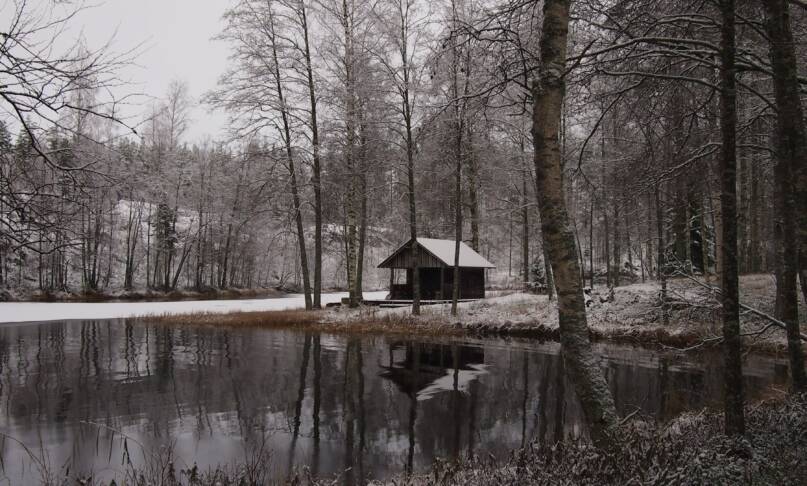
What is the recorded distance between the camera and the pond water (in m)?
6.57

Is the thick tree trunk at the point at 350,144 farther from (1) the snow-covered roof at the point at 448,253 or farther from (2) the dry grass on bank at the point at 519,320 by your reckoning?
(1) the snow-covered roof at the point at 448,253

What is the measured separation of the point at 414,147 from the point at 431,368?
1055 cm

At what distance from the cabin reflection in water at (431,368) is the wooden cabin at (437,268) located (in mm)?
10804

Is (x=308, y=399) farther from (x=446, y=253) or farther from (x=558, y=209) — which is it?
(x=446, y=253)

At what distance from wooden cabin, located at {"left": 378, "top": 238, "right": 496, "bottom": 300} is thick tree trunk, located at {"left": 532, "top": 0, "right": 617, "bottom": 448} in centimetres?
2100

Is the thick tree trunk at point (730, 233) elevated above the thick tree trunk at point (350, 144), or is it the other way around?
the thick tree trunk at point (350, 144)

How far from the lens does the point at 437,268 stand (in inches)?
1136

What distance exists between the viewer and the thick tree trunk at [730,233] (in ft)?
14.0

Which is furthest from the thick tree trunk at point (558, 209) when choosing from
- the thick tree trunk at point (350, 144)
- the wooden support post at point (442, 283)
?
the wooden support post at point (442, 283)

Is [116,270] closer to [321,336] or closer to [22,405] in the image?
[321,336]

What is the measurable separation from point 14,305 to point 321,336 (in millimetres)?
23373

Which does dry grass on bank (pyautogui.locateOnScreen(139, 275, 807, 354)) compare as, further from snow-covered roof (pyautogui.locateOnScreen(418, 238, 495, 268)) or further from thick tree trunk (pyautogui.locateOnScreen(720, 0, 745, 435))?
thick tree trunk (pyautogui.locateOnScreen(720, 0, 745, 435))

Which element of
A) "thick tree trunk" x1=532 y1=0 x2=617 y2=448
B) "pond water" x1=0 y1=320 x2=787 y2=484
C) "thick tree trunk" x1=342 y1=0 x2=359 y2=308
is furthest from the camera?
"thick tree trunk" x1=342 y1=0 x2=359 y2=308

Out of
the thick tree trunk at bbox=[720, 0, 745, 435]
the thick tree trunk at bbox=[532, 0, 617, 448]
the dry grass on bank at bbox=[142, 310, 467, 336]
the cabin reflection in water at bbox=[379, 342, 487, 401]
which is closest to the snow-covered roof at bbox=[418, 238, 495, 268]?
the dry grass on bank at bbox=[142, 310, 467, 336]
